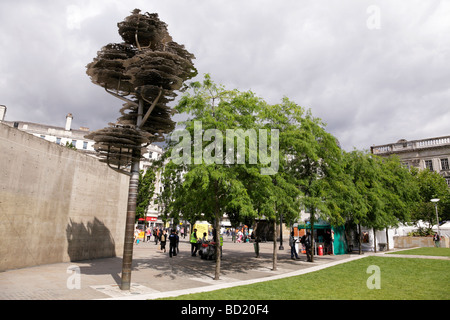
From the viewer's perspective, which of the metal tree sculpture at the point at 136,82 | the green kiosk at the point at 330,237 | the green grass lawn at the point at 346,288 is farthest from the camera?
the green kiosk at the point at 330,237

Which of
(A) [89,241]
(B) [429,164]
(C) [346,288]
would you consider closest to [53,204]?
(A) [89,241]

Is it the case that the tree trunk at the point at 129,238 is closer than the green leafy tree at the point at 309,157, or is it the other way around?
the tree trunk at the point at 129,238

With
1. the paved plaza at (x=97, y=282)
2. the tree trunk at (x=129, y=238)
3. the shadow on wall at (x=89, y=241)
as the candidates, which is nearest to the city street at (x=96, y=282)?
the paved plaza at (x=97, y=282)

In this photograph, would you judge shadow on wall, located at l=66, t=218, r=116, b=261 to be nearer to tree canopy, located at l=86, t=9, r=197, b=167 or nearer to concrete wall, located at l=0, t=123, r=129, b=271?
concrete wall, located at l=0, t=123, r=129, b=271

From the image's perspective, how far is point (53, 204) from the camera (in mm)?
14102

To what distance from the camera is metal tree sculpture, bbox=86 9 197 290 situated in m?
10.4

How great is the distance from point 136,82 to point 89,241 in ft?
33.2

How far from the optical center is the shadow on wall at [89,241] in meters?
15.2

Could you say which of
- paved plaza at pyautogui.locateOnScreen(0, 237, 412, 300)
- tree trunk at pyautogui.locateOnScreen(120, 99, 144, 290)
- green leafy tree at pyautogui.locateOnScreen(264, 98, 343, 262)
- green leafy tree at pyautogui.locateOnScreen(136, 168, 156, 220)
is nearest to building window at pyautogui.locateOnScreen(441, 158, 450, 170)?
green leafy tree at pyautogui.locateOnScreen(264, 98, 343, 262)

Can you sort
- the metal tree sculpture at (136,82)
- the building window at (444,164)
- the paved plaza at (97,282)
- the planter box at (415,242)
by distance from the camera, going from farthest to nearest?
1. the building window at (444,164)
2. the planter box at (415,242)
3. the metal tree sculpture at (136,82)
4. the paved plaza at (97,282)

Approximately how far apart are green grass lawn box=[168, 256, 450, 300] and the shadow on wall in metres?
9.59

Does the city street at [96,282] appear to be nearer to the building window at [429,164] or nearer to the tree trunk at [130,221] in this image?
the tree trunk at [130,221]

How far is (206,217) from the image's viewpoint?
15.6 metres

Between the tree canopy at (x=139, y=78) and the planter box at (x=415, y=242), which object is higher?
the tree canopy at (x=139, y=78)
